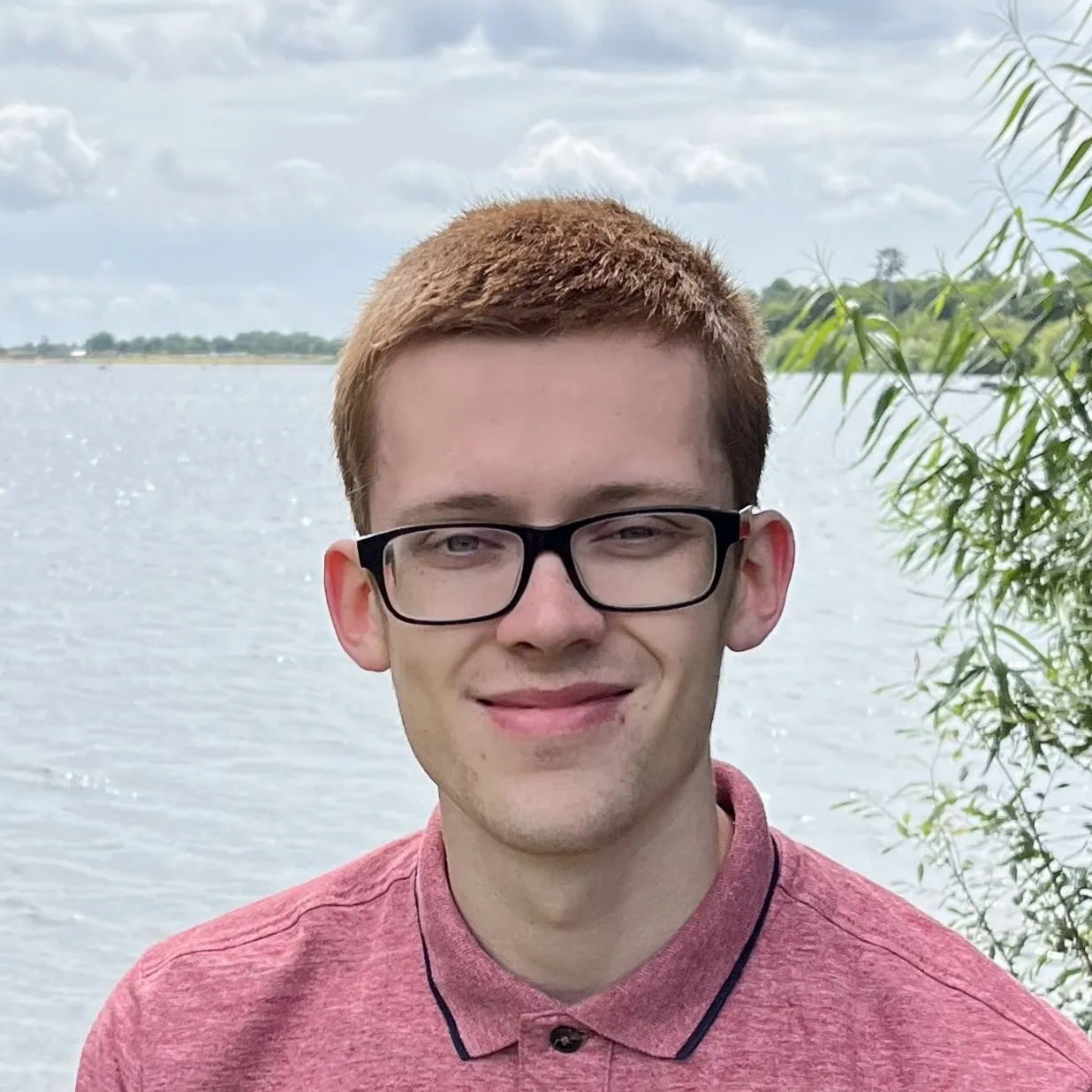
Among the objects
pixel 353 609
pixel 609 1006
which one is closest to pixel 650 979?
pixel 609 1006

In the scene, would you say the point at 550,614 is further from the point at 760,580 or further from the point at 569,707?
the point at 760,580

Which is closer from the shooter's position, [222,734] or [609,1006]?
[609,1006]

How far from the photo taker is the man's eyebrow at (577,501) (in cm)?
132

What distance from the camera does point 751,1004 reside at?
1.37 meters

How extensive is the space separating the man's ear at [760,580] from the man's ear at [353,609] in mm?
318

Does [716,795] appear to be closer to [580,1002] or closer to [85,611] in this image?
[580,1002]

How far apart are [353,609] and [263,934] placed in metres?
0.31

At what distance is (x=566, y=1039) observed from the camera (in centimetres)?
136

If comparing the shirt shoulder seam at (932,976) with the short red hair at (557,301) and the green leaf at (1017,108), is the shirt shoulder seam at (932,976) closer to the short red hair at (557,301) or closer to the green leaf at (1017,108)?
the short red hair at (557,301)

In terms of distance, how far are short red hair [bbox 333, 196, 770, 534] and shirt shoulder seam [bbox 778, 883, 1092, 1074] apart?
14.1 inches

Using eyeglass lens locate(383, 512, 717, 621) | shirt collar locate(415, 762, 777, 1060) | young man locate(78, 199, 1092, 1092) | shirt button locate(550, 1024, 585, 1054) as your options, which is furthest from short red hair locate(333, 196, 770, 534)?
shirt button locate(550, 1024, 585, 1054)

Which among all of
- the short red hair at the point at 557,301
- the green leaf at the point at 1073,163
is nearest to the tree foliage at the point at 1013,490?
the green leaf at the point at 1073,163

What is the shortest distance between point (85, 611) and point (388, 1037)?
1221cm

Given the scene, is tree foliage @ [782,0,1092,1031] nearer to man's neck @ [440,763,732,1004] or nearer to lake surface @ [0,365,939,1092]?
lake surface @ [0,365,939,1092]
